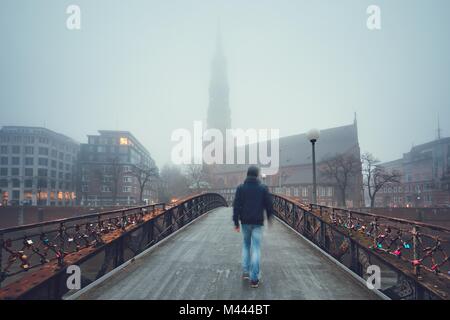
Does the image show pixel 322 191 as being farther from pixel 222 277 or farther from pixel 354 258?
pixel 222 277

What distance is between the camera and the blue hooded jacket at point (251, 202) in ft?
17.0

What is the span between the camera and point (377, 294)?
180 inches

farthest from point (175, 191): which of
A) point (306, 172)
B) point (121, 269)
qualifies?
point (121, 269)

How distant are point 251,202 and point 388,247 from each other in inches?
123

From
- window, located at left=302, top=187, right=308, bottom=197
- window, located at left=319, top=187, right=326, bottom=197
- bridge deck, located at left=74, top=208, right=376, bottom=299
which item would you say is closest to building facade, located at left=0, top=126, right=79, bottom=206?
window, located at left=302, top=187, right=308, bottom=197

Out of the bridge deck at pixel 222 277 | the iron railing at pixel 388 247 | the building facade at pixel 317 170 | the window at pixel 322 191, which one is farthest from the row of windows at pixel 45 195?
the iron railing at pixel 388 247

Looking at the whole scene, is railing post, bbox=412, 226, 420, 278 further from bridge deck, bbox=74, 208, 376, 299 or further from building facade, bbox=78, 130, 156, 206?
building facade, bbox=78, 130, 156, 206

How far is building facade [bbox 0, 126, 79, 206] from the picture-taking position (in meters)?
69.0

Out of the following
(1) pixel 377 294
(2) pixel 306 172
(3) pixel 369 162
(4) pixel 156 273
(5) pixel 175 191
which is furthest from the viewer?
(5) pixel 175 191

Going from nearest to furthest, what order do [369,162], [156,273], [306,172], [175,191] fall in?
[156,273] → [369,162] → [306,172] → [175,191]

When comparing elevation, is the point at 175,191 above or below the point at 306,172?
below
